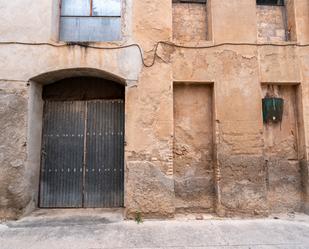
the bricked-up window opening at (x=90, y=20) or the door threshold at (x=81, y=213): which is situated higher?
the bricked-up window opening at (x=90, y=20)

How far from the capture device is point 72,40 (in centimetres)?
557

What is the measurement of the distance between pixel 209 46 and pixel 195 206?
10.7 ft

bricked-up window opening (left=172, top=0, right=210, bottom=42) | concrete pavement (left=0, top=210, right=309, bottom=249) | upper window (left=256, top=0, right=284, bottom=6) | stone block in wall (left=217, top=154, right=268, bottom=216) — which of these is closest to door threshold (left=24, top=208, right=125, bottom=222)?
concrete pavement (left=0, top=210, right=309, bottom=249)

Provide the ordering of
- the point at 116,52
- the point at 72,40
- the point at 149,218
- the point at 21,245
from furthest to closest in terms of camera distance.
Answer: the point at 72,40 → the point at 116,52 → the point at 149,218 → the point at 21,245

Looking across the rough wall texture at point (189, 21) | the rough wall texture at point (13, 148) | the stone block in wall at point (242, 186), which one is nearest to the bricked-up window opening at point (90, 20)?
the rough wall texture at point (189, 21)

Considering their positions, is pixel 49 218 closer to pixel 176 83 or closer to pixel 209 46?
pixel 176 83

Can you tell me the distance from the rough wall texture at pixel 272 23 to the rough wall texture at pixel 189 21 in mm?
1260

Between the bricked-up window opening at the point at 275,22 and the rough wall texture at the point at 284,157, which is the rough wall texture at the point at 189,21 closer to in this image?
the bricked-up window opening at the point at 275,22

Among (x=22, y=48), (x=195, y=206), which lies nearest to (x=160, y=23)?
(x=22, y=48)

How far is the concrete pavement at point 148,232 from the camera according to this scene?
3.84 metres

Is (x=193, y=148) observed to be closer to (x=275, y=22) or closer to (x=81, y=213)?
(x=81, y=213)

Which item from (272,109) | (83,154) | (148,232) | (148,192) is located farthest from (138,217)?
(272,109)

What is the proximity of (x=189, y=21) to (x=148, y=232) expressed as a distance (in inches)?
173

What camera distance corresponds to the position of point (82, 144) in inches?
224
